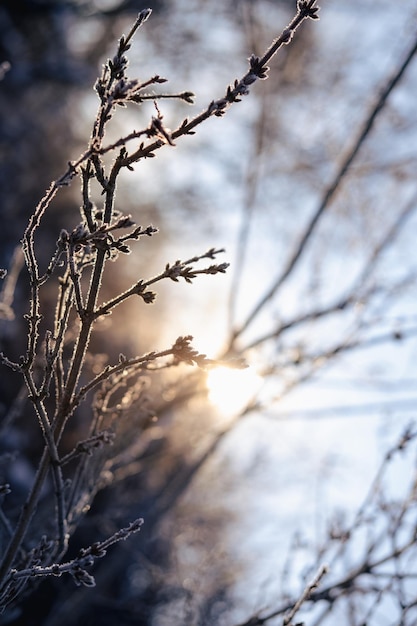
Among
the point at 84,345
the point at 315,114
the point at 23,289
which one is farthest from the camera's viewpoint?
the point at 23,289

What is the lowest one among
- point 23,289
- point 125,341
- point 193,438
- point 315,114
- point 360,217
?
point 193,438

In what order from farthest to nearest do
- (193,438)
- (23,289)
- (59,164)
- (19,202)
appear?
(59,164) < (19,202) < (23,289) < (193,438)

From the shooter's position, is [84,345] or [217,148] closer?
[84,345]

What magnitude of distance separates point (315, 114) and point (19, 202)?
5700mm

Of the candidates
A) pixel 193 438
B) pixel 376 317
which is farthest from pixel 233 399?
pixel 376 317

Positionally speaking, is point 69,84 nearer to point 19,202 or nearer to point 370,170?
point 19,202

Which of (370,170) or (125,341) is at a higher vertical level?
(125,341)

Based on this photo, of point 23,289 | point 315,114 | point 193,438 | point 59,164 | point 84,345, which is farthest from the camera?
point 59,164

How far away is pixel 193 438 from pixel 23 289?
202 inches

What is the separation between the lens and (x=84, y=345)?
1468 mm

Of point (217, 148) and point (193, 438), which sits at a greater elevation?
point (217, 148)

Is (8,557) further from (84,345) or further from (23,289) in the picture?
(23,289)

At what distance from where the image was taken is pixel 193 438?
4.72 metres

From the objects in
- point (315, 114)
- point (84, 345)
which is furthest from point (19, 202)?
point (84, 345)
